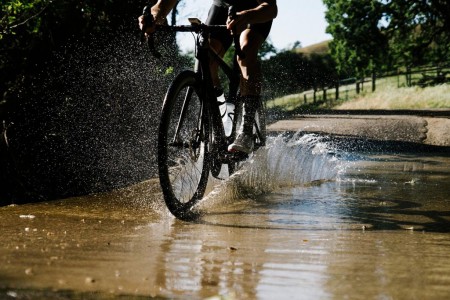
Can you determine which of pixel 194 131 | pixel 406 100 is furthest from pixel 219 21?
pixel 406 100

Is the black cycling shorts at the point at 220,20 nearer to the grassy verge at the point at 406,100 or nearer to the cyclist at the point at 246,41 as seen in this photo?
the cyclist at the point at 246,41

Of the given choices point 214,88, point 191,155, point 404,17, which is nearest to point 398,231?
point 191,155

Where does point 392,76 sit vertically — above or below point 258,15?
above

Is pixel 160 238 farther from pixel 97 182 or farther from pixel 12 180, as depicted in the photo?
pixel 12 180

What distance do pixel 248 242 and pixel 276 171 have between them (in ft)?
8.62

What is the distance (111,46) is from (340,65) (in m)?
52.3

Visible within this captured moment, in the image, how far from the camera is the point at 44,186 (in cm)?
798

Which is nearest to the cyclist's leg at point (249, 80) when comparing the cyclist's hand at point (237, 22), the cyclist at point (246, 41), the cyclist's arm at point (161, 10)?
the cyclist at point (246, 41)

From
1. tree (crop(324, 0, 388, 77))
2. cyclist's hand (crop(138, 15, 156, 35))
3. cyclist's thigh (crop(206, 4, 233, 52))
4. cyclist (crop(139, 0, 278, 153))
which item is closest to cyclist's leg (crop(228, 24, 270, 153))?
cyclist (crop(139, 0, 278, 153))

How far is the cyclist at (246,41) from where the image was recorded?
468cm

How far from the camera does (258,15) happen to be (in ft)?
15.2

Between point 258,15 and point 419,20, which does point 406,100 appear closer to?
point 419,20

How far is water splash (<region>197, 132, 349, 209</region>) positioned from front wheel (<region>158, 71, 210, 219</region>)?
0.18 m

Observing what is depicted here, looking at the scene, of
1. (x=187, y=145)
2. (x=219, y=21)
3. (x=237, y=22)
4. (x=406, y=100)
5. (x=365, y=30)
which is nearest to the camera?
(x=237, y=22)
